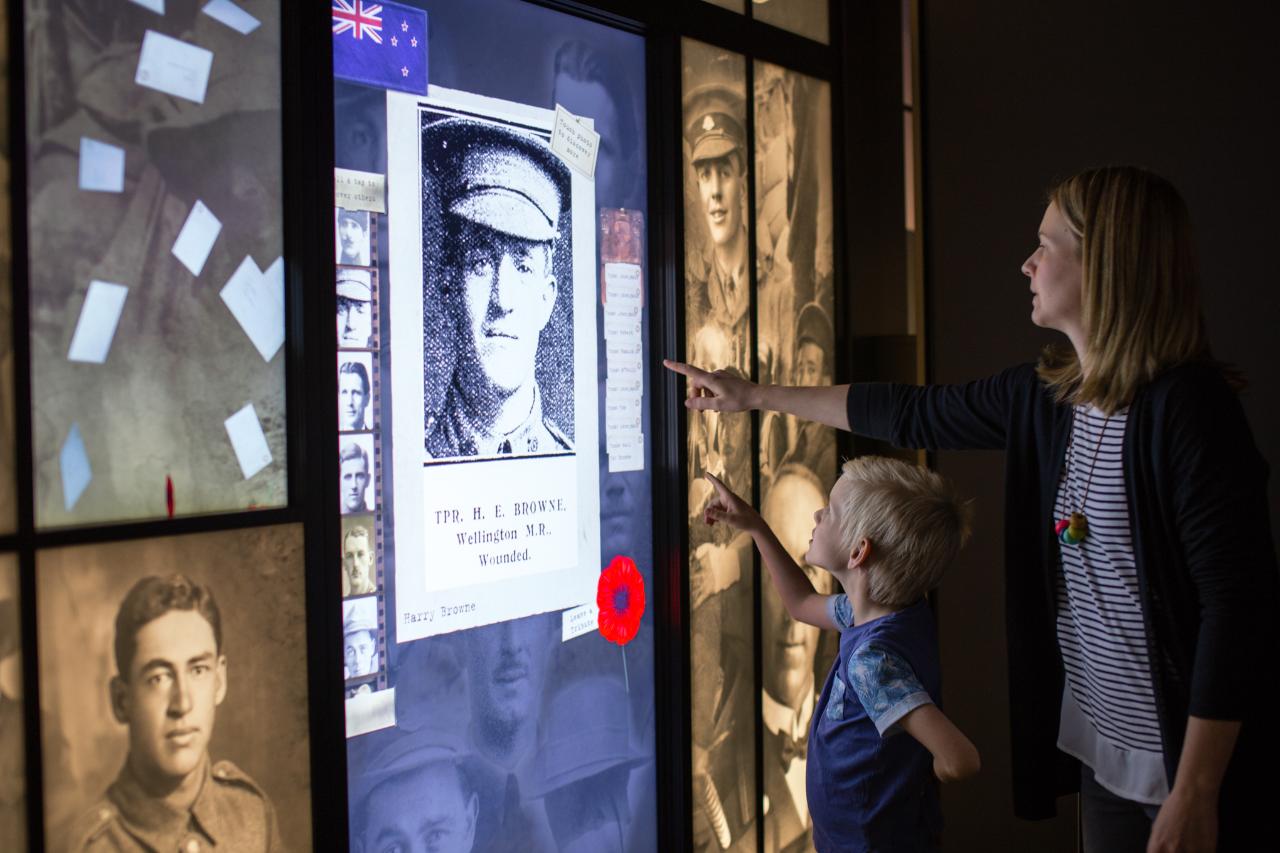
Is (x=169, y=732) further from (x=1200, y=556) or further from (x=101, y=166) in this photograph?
(x=1200, y=556)

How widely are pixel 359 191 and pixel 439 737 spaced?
1.06m

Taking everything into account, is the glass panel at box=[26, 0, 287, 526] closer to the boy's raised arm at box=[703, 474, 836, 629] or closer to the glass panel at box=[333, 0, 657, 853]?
the glass panel at box=[333, 0, 657, 853]

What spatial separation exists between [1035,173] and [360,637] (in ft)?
6.89

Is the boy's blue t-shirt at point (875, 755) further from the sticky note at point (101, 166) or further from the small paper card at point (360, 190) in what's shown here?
the sticky note at point (101, 166)

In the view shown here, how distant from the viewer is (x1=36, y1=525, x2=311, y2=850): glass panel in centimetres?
158

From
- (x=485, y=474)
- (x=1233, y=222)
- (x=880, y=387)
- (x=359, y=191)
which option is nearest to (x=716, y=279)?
(x=880, y=387)

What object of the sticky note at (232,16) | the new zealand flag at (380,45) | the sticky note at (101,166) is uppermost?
the new zealand flag at (380,45)

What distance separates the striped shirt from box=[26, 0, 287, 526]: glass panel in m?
→ 1.30

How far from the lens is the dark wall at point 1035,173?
2605 mm

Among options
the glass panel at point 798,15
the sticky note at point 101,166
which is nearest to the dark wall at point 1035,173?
the glass panel at point 798,15

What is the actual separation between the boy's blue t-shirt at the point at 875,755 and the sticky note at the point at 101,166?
1362mm

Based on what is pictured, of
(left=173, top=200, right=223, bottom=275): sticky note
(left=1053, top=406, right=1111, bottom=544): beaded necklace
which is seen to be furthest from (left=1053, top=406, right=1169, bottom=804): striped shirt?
(left=173, top=200, right=223, bottom=275): sticky note

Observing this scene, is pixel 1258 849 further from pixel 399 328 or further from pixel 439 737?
pixel 399 328

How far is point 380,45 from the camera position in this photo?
2.08 m
